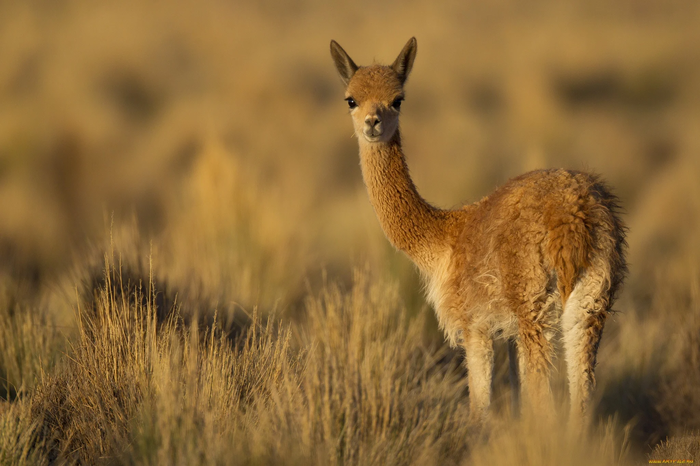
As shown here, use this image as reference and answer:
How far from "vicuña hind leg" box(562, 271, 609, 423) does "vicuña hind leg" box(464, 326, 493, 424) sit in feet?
1.88

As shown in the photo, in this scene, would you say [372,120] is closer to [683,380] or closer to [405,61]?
[405,61]

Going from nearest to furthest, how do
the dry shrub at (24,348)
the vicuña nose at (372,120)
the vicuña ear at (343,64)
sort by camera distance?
the vicuña nose at (372,120)
the dry shrub at (24,348)
the vicuña ear at (343,64)

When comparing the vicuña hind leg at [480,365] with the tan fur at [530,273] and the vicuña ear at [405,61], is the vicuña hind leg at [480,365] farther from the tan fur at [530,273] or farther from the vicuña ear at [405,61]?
the vicuña ear at [405,61]

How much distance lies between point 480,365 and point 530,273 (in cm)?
74

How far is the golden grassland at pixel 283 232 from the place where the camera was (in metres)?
4.06

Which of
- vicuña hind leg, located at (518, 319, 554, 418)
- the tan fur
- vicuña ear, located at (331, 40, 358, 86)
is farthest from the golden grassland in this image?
Result: vicuña ear, located at (331, 40, 358, 86)

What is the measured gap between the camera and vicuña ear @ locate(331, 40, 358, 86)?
18.4 ft

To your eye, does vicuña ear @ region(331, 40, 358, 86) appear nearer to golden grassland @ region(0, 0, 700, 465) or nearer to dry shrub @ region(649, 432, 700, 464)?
golden grassland @ region(0, 0, 700, 465)

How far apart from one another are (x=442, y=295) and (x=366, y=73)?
1644 millimetres

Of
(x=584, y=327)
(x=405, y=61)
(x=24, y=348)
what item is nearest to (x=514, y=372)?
(x=584, y=327)

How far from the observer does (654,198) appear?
1309 centimetres

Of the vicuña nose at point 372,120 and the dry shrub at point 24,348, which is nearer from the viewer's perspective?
the vicuña nose at point 372,120

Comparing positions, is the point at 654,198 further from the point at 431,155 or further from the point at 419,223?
the point at 419,223

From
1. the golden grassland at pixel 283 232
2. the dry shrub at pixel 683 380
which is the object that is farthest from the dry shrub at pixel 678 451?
the dry shrub at pixel 683 380
